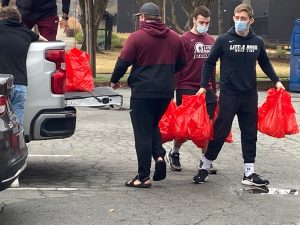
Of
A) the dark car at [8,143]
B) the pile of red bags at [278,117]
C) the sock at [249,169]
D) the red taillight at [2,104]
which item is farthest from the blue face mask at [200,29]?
the red taillight at [2,104]

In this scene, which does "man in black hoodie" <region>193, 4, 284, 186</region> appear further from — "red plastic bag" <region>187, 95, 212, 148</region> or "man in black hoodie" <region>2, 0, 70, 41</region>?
"man in black hoodie" <region>2, 0, 70, 41</region>

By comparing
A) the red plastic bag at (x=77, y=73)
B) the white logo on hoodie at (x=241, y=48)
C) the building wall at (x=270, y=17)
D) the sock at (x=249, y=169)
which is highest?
the white logo on hoodie at (x=241, y=48)

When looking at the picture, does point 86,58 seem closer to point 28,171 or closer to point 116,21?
point 28,171

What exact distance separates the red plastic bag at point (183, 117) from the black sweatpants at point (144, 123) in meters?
0.26

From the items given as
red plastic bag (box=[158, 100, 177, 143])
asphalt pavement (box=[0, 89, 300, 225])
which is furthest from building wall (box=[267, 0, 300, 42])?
red plastic bag (box=[158, 100, 177, 143])

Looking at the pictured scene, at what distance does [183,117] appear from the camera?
7.15 metres

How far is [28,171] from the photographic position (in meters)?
7.90

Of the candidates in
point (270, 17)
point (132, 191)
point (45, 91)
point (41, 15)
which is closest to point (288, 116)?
point (132, 191)

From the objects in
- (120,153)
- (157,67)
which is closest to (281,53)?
(120,153)

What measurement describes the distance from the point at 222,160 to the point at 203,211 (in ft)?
8.91

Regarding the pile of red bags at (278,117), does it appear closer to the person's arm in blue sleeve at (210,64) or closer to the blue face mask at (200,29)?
the person's arm in blue sleeve at (210,64)

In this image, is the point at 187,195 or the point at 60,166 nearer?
the point at 187,195

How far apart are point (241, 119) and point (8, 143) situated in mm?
2776

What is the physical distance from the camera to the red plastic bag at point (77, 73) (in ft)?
25.1
